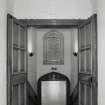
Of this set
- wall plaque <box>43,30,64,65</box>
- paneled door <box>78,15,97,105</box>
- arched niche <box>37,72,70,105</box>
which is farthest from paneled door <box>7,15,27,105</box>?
wall plaque <box>43,30,64,65</box>

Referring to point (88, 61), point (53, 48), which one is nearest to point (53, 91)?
point (53, 48)

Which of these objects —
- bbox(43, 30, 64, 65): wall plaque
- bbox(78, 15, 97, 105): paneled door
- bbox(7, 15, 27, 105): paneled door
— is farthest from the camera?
bbox(43, 30, 64, 65): wall plaque

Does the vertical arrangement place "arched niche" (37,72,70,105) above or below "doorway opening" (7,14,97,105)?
below

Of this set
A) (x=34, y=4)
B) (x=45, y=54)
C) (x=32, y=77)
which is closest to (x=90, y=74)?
(x=34, y=4)

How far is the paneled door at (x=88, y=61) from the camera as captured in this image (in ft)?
10.7

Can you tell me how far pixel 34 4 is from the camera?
156 inches

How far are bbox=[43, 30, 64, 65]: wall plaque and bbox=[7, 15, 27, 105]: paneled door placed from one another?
3.71m

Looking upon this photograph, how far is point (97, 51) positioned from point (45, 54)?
4.63 meters

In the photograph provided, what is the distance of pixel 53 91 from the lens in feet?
24.7

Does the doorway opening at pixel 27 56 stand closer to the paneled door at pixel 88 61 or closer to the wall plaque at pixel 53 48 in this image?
the paneled door at pixel 88 61

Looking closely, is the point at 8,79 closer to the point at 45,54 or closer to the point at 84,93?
the point at 84,93

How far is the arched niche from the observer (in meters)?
7.48

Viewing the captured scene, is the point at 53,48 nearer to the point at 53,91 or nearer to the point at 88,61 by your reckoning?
the point at 53,91

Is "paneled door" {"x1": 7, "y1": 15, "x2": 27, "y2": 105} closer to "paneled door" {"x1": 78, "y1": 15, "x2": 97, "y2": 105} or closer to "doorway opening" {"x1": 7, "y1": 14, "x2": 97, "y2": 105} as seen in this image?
"doorway opening" {"x1": 7, "y1": 14, "x2": 97, "y2": 105}
